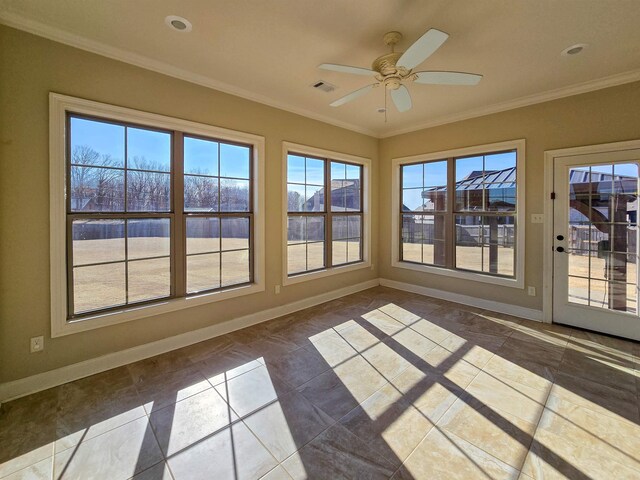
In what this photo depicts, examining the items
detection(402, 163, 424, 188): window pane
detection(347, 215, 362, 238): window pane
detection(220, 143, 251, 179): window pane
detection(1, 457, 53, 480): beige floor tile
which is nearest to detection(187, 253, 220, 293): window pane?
detection(220, 143, 251, 179): window pane

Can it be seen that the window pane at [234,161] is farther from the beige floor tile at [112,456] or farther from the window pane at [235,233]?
the beige floor tile at [112,456]

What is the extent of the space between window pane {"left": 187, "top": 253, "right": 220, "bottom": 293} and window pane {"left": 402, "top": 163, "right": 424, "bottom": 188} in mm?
3503

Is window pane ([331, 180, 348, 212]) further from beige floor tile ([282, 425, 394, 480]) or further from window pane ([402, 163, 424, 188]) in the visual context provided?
beige floor tile ([282, 425, 394, 480])

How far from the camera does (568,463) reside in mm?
1686

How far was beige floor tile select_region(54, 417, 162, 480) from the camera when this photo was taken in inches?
64.5

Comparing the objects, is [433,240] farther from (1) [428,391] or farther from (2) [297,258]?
(1) [428,391]

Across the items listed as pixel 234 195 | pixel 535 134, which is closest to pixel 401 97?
pixel 234 195

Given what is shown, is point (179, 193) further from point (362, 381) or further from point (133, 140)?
point (362, 381)

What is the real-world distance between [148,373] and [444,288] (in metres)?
4.13

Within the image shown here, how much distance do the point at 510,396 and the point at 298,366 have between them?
173cm

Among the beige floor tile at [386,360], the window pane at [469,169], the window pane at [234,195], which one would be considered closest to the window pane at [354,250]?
the window pane at [469,169]

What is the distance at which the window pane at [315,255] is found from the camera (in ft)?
15.0

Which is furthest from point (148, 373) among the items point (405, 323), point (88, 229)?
point (405, 323)

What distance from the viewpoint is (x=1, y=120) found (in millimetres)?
2203
